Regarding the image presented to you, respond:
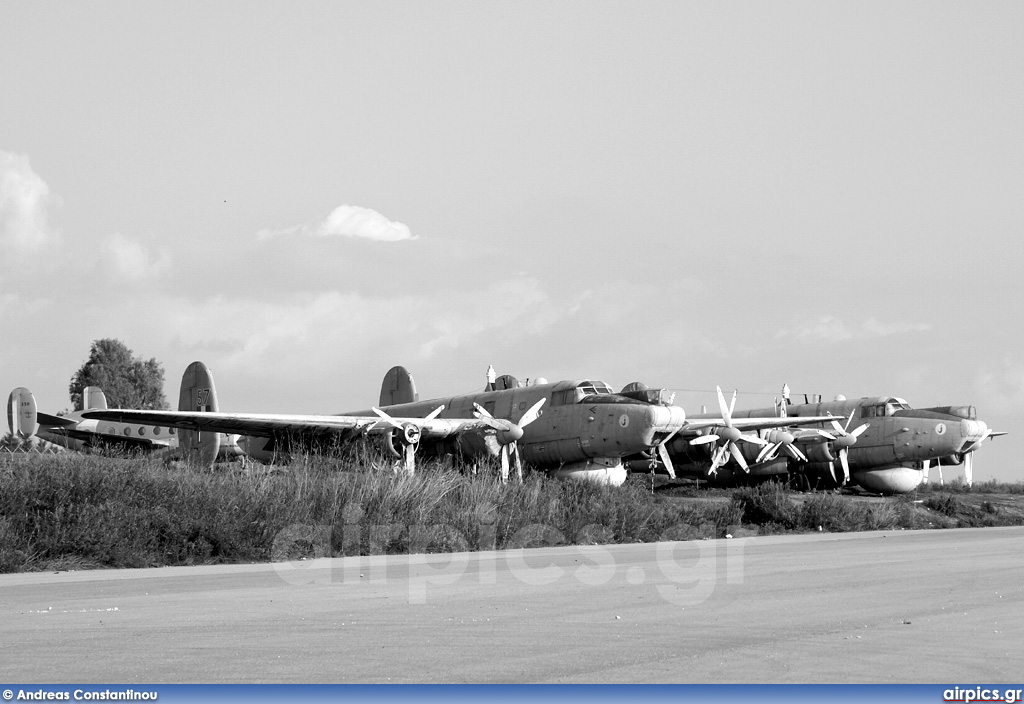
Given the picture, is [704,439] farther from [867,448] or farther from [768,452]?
[867,448]

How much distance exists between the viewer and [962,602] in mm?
10750

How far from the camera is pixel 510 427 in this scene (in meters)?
37.8

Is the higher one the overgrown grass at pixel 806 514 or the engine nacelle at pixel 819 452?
the engine nacelle at pixel 819 452

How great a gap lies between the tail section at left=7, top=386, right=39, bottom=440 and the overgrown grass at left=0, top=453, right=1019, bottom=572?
19.9m

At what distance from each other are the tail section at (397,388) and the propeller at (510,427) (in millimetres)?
12416

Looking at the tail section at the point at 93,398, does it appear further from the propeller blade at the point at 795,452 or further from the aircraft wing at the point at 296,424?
the propeller blade at the point at 795,452

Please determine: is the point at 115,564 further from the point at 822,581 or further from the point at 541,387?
the point at 541,387

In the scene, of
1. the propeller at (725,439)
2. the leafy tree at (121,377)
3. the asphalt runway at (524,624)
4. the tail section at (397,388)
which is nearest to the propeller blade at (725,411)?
the propeller at (725,439)

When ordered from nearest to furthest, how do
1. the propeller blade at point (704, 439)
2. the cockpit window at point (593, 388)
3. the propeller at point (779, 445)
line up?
the cockpit window at point (593, 388) → the propeller blade at point (704, 439) → the propeller at point (779, 445)

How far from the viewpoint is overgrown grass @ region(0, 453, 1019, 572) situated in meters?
17.0

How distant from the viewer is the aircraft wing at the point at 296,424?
36219mm

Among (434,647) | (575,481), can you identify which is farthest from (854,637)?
(575,481)

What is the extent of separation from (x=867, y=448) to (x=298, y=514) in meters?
35.0

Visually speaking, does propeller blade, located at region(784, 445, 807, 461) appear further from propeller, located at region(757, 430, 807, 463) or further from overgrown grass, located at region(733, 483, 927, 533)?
overgrown grass, located at region(733, 483, 927, 533)
